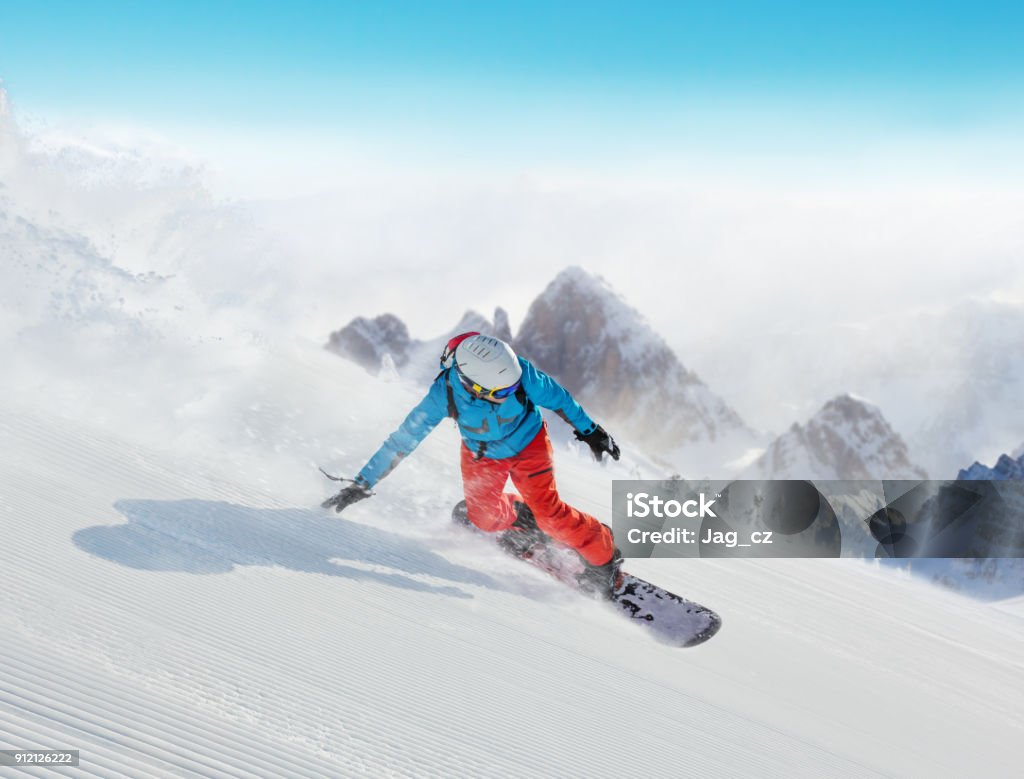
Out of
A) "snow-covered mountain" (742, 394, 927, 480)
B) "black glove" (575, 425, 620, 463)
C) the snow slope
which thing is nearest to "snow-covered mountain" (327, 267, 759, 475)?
"snow-covered mountain" (742, 394, 927, 480)

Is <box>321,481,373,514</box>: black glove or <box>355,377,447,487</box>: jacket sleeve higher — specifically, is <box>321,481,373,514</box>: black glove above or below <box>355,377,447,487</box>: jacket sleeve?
below

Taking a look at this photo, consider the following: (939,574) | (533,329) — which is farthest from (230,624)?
(533,329)

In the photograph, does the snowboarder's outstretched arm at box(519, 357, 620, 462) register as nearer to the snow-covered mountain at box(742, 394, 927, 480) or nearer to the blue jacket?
the blue jacket

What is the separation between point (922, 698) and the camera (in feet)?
20.1

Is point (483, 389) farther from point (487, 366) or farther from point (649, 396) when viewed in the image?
point (649, 396)

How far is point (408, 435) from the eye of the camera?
581 cm

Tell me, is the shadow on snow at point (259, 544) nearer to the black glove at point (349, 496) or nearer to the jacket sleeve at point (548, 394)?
the black glove at point (349, 496)

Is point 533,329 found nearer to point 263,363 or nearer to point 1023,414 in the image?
point 263,363

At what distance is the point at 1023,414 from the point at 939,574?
391ft

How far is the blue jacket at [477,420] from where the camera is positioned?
19.0ft

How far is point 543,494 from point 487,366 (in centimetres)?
124

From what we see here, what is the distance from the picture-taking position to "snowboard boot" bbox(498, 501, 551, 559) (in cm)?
638
